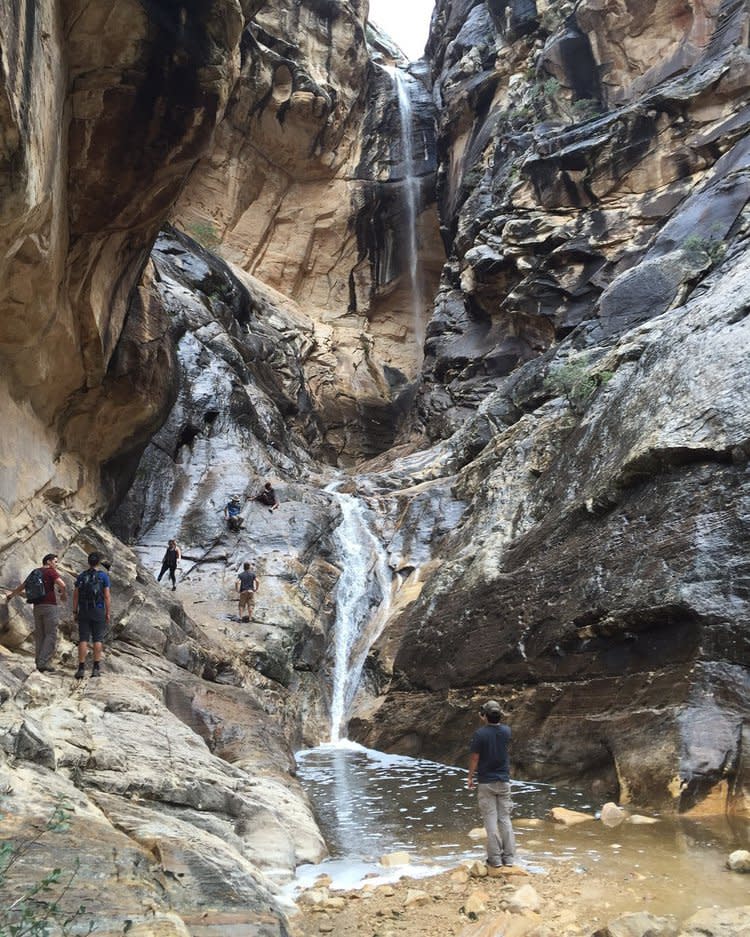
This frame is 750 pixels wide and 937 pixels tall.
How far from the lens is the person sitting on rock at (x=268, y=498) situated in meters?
22.6

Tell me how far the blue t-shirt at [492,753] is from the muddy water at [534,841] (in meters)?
0.84

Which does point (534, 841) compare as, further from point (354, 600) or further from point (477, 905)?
point (354, 600)

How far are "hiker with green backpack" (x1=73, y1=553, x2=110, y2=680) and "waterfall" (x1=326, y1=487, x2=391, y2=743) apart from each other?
7905mm

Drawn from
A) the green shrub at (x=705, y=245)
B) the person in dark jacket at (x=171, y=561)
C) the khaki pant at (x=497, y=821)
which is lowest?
the khaki pant at (x=497, y=821)

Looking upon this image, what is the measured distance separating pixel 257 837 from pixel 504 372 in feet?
78.9

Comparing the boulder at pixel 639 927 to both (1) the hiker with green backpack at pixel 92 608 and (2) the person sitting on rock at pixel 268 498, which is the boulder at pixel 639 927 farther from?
(2) the person sitting on rock at pixel 268 498

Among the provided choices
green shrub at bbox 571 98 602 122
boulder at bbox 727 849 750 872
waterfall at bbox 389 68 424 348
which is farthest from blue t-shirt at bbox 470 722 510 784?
waterfall at bbox 389 68 424 348

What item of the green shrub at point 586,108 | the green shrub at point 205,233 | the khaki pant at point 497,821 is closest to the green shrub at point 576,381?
the khaki pant at point 497,821

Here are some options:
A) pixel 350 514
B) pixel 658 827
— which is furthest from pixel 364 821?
pixel 350 514

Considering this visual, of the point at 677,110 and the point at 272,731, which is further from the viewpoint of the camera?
the point at 677,110

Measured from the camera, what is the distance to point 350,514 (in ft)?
78.9

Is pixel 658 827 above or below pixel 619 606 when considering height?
below

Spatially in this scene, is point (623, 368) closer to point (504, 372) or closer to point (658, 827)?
point (658, 827)

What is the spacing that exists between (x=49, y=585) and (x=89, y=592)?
2.30 feet
